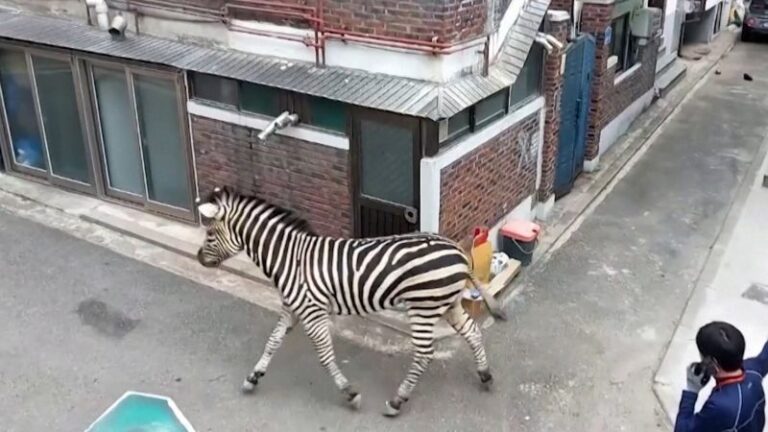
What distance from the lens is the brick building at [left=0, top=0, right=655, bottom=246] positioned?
23.2 feet

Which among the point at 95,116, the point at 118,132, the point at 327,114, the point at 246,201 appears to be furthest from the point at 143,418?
the point at 95,116

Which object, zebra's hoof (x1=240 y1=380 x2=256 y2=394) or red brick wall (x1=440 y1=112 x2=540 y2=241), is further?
red brick wall (x1=440 y1=112 x2=540 y2=241)

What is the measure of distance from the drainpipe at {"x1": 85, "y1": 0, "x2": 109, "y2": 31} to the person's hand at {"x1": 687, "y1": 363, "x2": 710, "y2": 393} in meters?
7.60

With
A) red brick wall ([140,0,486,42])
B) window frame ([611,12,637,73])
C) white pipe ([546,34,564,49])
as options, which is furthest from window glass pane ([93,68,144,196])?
window frame ([611,12,637,73])

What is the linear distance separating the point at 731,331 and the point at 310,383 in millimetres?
3770

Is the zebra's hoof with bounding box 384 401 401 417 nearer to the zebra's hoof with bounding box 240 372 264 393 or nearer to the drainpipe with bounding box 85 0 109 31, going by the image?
the zebra's hoof with bounding box 240 372 264 393

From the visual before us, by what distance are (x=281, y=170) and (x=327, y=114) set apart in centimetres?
96

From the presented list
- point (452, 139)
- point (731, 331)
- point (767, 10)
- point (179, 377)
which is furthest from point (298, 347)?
point (767, 10)

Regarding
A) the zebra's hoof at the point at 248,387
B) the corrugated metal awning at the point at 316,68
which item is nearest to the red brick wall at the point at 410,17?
the corrugated metal awning at the point at 316,68

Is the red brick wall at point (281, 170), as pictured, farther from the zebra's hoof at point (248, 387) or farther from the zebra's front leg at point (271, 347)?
the zebra's hoof at point (248, 387)

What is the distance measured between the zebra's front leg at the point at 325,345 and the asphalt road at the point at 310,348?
6.4 inches

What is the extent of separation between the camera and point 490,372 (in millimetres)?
6895

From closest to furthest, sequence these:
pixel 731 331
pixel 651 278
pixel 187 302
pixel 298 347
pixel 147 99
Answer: pixel 731 331, pixel 298 347, pixel 187 302, pixel 651 278, pixel 147 99

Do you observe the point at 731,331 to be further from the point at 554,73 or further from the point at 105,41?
the point at 105,41
